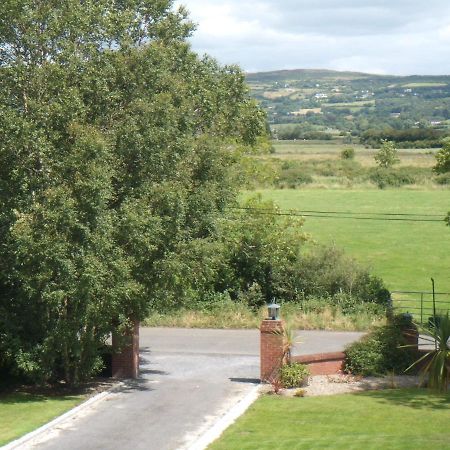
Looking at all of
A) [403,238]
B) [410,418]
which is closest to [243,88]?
[410,418]

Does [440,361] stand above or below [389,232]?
below

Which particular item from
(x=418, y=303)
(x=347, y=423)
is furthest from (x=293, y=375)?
(x=418, y=303)

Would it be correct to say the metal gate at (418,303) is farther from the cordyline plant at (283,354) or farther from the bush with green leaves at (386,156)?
the bush with green leaves at (386,156)

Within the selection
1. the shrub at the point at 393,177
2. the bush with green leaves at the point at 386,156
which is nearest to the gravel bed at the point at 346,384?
the shrub at the point at 393,177

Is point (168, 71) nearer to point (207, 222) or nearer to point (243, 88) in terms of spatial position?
point (207, 222)

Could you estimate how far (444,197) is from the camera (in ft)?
251

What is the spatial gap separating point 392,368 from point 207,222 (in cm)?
651

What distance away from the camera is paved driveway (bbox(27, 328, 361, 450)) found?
18016 millimetres

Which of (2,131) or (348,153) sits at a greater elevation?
(348,153)

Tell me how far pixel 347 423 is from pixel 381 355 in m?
6.01

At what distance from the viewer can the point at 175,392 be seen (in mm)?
22312

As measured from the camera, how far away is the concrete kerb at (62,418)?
56.7ft

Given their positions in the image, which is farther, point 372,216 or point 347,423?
point 372,216

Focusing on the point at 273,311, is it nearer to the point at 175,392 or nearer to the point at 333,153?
the point at 175,392
